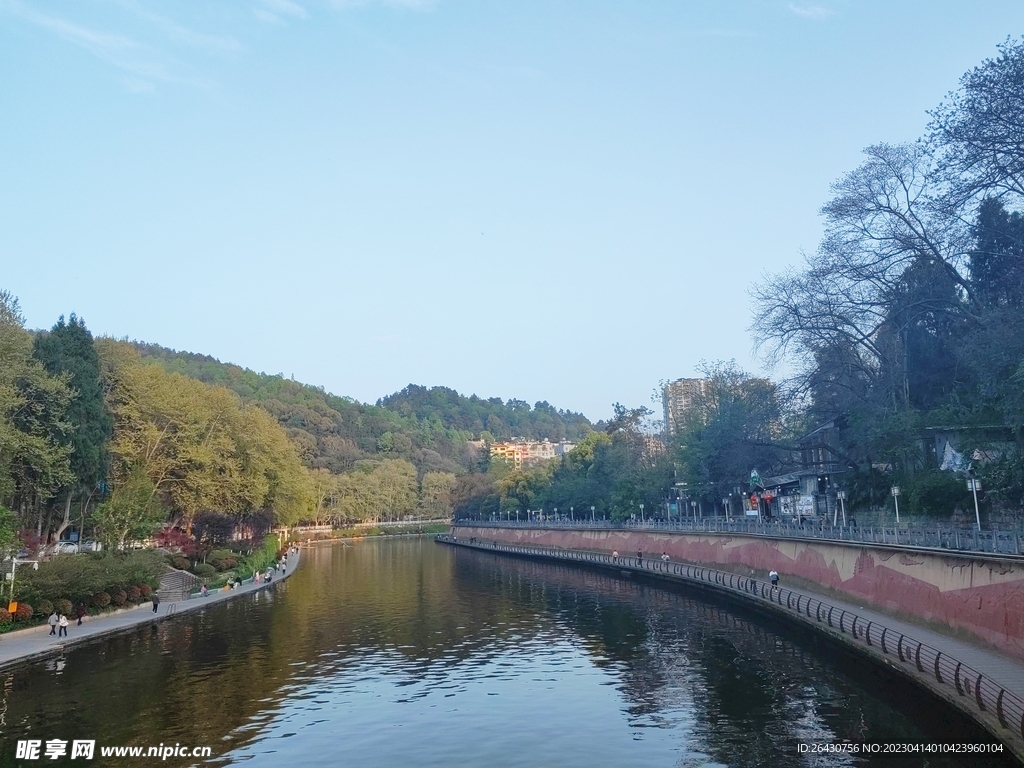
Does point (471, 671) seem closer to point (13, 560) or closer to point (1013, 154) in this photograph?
point (13, 560)

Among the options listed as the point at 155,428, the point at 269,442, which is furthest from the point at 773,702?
the point at 269,442

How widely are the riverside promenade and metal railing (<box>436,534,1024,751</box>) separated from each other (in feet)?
99.8

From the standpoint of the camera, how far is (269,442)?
259ft

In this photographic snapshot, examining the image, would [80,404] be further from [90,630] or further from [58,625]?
[58,625]

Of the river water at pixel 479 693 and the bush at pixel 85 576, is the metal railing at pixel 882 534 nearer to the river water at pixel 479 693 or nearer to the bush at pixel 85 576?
the river water at pixel 479 693

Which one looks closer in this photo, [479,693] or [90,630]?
[479,693]

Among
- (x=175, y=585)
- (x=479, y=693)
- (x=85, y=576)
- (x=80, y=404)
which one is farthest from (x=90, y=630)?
(x=479, y=693)

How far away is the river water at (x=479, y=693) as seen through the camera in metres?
20.1

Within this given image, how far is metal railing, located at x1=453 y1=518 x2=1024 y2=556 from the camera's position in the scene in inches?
931

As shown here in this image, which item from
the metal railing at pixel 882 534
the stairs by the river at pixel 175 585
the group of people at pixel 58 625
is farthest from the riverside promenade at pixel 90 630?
the metal railing at pixel 882 534

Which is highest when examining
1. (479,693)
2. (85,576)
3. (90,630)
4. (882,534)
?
(882,534)

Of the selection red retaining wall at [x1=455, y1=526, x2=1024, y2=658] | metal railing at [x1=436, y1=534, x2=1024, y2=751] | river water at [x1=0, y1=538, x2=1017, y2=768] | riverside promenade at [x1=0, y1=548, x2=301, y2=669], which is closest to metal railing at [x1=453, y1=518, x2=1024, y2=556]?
red retaining wall at [x1=455, y1=526, x2=1024, y2=658]

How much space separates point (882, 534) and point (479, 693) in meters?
17.3

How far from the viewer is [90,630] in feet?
122
